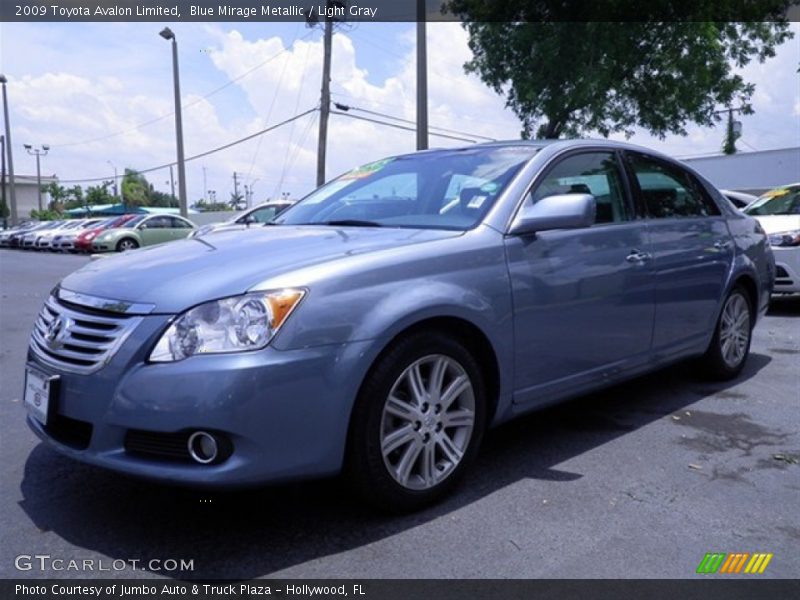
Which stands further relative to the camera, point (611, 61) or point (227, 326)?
point (611, 61)

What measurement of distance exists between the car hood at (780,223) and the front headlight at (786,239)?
7 cm

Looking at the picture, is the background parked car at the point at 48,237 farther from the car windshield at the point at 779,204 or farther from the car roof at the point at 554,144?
the car roof at the point at 554,144

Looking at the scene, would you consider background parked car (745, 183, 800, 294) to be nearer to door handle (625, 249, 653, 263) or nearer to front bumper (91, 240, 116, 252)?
door handle (625, 249, 653, 263)

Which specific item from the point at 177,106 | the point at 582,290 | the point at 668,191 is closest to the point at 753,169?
the point at 177,106

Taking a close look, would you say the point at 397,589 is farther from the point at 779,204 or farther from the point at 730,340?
the point at 779,204

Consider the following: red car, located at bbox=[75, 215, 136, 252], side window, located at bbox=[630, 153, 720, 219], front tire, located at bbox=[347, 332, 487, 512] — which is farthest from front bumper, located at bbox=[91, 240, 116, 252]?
front tire, located at bbox=[347, 332, 487, 512]

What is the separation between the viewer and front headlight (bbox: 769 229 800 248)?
802 cm

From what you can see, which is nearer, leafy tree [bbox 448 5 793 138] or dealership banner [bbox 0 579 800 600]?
dealership banner [bbox 0 579 800 600]

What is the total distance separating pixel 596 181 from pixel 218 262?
225 centimetres

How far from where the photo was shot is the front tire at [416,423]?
283 centimetres

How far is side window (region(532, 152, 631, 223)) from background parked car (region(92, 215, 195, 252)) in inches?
850

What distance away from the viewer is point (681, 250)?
4484 millimetres

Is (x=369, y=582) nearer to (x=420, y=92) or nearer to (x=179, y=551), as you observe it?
(x=179, y=551)

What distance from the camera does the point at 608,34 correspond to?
15.3 m
